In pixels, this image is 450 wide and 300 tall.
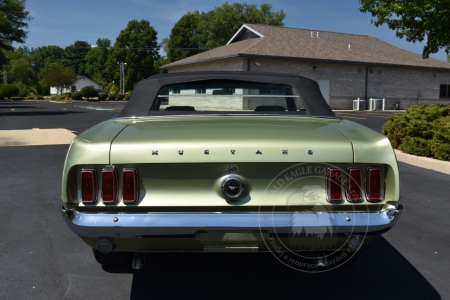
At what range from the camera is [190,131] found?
3061 millimetres

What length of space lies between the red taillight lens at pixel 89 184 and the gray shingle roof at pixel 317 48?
28365 millimetres

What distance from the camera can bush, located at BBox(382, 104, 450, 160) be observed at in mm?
8883

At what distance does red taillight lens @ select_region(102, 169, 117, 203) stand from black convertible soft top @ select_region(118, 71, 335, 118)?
1238 mm

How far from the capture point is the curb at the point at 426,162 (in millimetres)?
8398

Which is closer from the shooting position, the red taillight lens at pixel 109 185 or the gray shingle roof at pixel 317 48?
the red taillight lens at pixel 109 185

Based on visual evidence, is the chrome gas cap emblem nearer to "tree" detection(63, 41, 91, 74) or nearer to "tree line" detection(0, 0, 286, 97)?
"tree line" detection(0, 0, 286, 97)

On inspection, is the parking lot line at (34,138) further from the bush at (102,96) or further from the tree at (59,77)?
the tree at (59,77)

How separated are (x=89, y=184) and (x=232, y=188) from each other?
850 mm

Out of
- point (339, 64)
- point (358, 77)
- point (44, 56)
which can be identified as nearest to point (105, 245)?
point (339, 64)

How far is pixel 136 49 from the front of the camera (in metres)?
82.4

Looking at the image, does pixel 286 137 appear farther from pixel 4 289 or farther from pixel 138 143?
pixel 4 289

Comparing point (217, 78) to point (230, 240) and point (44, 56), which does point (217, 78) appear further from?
point (44, 56)

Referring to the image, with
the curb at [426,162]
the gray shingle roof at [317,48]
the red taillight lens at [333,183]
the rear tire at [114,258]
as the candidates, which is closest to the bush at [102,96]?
the gray shingle roof at [317,48]

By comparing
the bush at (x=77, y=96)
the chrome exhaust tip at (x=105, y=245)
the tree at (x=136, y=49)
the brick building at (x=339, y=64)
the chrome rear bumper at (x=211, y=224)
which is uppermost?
the tree at (x=136, y=49)
